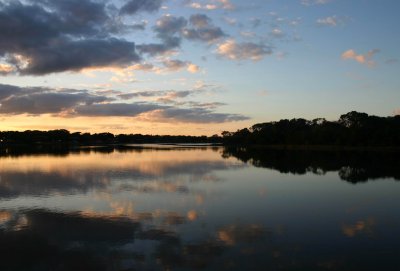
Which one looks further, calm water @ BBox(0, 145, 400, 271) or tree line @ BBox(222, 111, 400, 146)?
tree line @ BBox(222, 111, 400, 146)

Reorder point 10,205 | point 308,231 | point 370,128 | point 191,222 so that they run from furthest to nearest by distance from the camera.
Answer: point 370,128, point 10,205, point 191,222, point 308,231

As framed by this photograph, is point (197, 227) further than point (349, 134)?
No

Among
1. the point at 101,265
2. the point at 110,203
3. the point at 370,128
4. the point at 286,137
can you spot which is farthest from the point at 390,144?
the point at 101,265

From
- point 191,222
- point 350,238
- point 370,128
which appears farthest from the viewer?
point 370,128

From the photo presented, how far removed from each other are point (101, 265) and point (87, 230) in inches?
170

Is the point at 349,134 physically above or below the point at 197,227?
above

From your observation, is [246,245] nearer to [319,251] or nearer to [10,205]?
[319,251]

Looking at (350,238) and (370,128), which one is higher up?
(370,128)

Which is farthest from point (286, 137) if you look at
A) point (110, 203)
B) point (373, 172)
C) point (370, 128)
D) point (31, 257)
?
point (31, 257)

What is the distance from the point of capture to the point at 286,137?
131625mm

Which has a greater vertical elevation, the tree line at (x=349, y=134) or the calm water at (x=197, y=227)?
the tree line at (x=349, y=134)

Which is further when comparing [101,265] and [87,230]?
[87,230]

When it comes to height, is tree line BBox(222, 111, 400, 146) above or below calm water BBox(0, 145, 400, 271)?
above

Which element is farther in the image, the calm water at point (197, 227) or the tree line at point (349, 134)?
the tree line at point (349, 134)
